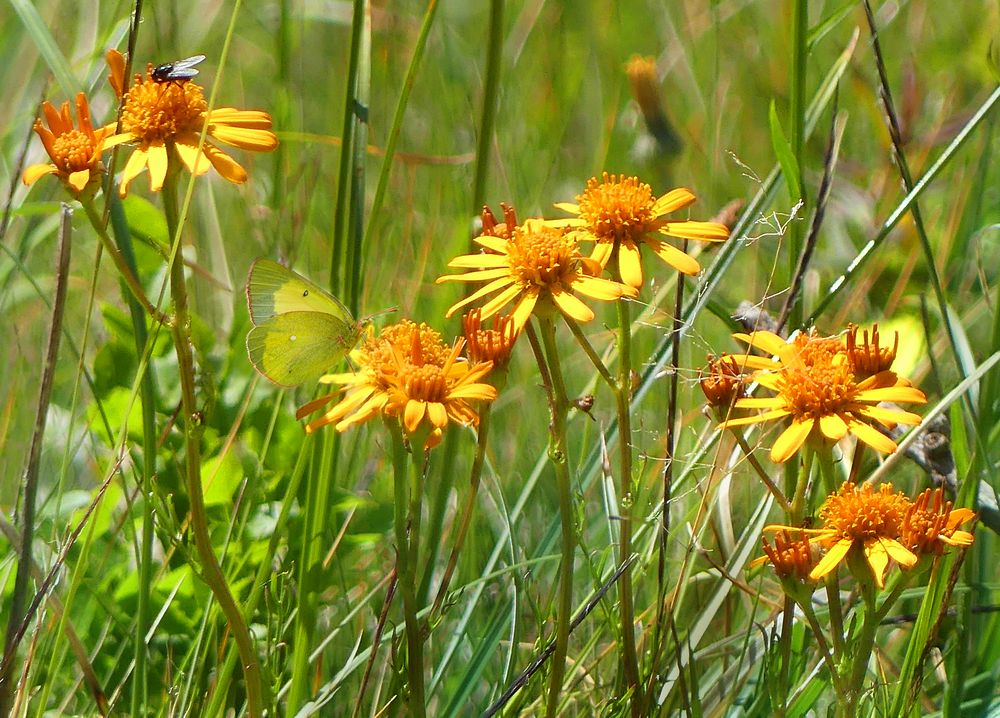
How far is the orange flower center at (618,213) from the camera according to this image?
1.58 metres

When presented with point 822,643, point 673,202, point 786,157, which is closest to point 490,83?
point 673,202

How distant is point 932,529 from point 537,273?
0.58 metres

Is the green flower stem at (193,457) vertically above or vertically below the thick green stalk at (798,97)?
below

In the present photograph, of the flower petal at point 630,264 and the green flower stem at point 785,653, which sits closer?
the green flower stem at point 785,653

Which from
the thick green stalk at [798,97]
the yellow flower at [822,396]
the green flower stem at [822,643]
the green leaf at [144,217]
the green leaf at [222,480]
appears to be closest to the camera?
the green flower stem at [822,643]

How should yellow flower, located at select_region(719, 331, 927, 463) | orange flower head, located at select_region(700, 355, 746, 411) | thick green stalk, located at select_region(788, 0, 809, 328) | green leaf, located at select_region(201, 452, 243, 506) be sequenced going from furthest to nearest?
green leaf, located at select_region(201, 452, 243, 506), thick green stalk, located at select_region(788, 0, 809, 328), orange flower head, located at select_region(700, 355, 746, 411), yellow flower, located at select_region(719, 331, 927, 463)

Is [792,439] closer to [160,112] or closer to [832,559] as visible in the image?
[832,559]

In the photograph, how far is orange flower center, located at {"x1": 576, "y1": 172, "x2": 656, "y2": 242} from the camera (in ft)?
5.19

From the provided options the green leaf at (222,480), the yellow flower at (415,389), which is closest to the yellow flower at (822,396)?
the yellow flower at (415,389)

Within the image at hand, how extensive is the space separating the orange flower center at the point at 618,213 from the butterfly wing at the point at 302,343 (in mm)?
406

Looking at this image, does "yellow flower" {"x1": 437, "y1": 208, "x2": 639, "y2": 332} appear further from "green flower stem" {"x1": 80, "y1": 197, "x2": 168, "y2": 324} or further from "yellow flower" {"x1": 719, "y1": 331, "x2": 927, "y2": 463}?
"green flower stem" {"x1": 80, "y1": 197, "x2": 168, "y2": 324}

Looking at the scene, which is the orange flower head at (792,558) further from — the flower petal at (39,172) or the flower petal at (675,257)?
the flower petal at (39,172)

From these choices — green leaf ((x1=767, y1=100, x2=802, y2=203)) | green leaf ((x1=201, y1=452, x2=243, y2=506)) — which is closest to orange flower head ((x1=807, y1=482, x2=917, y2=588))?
green leaf ((x1=767, y1=100, x2=802, y2=203))

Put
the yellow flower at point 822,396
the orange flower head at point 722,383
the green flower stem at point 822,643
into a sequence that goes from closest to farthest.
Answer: the green flower stem at point 822,643 → the yellow flower at point 822,396 → the orange flower head at point 722,383
